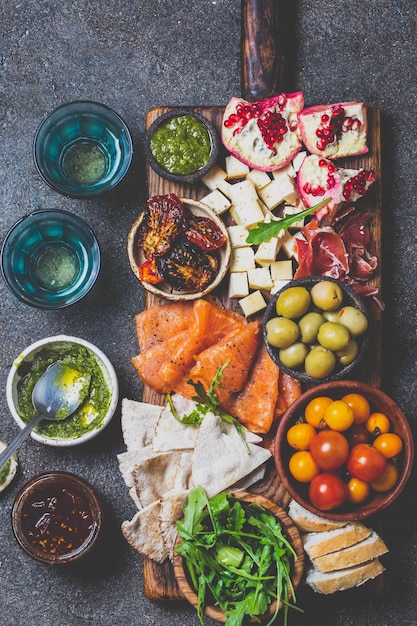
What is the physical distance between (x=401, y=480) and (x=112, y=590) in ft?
3.59

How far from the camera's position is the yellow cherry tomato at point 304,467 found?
2.22 m

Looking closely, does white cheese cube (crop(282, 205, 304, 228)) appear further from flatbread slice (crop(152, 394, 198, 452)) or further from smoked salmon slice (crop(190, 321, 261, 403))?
flatbread slice (crop(152, 394, 198, 452))

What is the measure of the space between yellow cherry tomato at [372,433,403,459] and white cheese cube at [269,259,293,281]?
1.96 ft

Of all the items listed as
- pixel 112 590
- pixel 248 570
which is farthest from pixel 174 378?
pixel 112 590

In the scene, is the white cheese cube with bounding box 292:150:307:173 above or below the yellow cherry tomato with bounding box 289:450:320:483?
above

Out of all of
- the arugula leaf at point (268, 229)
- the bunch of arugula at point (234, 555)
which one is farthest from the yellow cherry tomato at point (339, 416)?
the arugula leaf at point (268, 229)

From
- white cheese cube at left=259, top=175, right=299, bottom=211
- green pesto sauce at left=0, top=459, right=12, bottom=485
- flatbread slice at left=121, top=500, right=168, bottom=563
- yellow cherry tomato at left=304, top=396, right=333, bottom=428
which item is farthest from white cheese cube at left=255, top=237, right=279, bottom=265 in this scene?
green pesto sauce at left=0, top=459, right=12, bottom=485

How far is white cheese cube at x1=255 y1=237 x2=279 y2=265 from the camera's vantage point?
2387 millimetres

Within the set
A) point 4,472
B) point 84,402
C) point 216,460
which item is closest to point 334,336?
point 216,460

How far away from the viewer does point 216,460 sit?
232 centimetres

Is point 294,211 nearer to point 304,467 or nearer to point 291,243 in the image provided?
point 291,243

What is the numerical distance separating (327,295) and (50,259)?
3.15 ft

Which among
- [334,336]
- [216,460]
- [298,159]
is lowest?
[216,460]

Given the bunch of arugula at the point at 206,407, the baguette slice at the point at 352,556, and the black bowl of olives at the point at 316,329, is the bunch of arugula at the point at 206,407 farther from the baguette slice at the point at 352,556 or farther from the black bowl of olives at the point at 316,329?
the baguette slice at the point at 352,556
